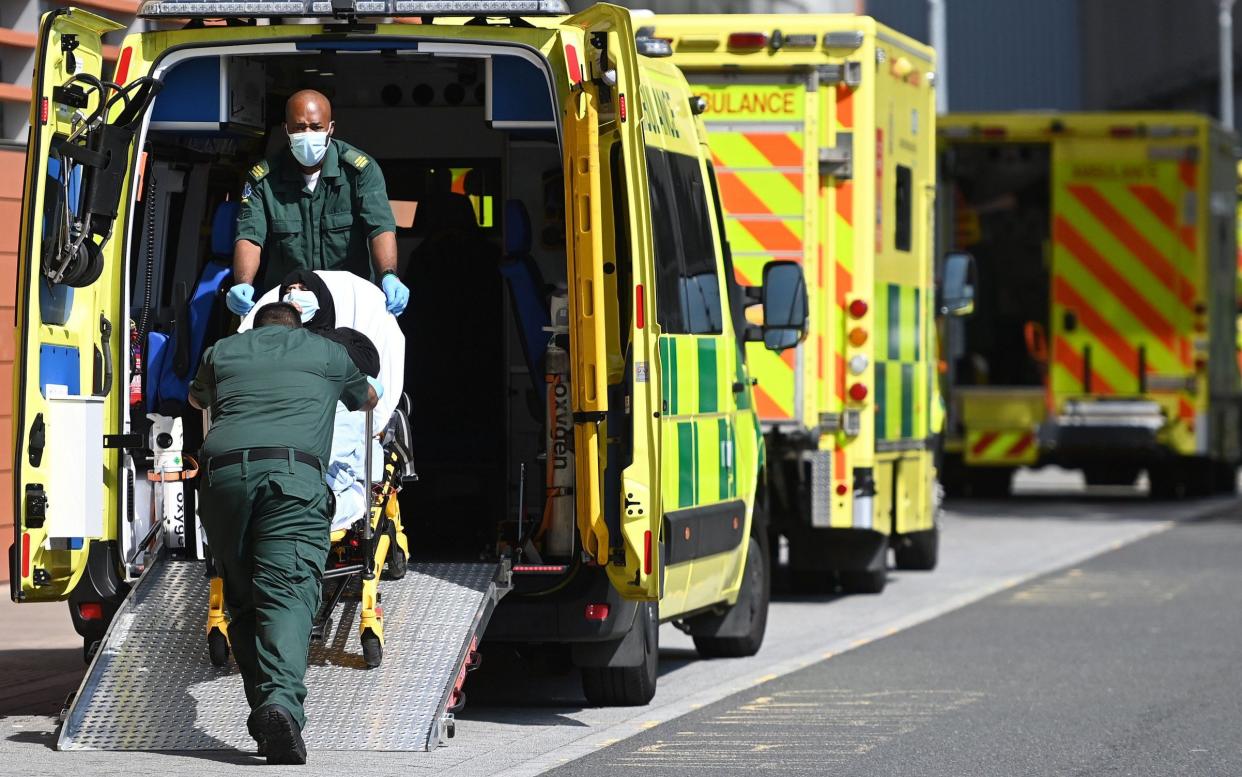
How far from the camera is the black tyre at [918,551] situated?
646 inches

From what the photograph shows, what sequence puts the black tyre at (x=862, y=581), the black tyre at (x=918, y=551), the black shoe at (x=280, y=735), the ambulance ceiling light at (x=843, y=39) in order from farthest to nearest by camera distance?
the black tyre at (x=918, y=551) → the black tyre at (x=862, y=581) → the ambulance ceiling light at (x=843, y=39) → the black shoe at (x=280, y=735)

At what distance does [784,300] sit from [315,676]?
10.5 feet

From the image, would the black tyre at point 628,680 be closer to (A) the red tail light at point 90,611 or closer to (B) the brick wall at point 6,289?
(A) the red tail light at point 90,611

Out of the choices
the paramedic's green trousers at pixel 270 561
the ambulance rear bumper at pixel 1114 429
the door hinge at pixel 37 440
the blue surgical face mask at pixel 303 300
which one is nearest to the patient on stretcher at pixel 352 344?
the blue surgical face mask at pixel 303 300

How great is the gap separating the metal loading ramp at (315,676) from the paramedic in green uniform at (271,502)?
301 millimetres

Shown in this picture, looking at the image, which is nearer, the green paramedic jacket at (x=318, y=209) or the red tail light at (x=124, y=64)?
the red tail light at (x=124, y=64)

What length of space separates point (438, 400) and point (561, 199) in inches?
42.2

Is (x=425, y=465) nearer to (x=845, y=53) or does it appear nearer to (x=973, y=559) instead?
(x=845, y=53)

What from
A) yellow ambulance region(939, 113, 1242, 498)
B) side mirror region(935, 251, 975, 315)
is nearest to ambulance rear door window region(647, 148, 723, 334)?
side mirror region(935, 251, 975, 315)

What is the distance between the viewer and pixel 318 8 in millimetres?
8898

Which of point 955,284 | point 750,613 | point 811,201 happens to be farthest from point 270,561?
point 955,284

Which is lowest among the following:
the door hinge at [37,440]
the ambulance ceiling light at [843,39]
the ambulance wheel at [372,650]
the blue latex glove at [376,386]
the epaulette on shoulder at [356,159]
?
the ambulance wheel at [372,650]

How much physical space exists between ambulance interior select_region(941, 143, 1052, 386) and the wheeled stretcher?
47.2 ft

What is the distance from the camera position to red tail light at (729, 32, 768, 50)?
13.4 metres
